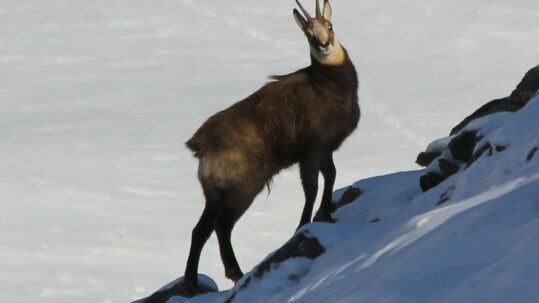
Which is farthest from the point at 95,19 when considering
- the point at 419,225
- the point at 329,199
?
the point at 419,225

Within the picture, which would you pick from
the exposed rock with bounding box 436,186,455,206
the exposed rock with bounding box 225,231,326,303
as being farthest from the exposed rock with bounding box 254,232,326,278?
the exposed rock with bounding box 436,186,455,206

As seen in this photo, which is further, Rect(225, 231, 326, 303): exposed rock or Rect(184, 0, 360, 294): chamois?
Rect(184, 0, 360, 294): chamois

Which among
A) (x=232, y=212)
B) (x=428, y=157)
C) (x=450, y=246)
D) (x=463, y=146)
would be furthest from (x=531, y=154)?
(x=428, y=157)

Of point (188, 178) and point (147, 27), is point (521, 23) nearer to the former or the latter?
point (147, 27)

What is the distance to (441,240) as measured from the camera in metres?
7.61

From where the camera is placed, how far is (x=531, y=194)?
25.6ft

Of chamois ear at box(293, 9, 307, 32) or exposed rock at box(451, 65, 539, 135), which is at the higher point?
chamois ear at box(293, 9, 307, 32)

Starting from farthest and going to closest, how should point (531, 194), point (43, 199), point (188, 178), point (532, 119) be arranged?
1. point (188, 178)
2. point (43, 199)
3. point (532, 119)
4. point (531, 194)

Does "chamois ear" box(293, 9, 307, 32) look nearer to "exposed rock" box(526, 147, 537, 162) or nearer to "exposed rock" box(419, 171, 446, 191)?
"exposed rock" box(419, 171, 446, 191)

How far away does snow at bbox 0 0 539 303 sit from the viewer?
9.62 meters

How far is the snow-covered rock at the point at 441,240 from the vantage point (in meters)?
6.93

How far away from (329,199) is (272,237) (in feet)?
19.6

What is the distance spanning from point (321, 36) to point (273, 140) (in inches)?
30.8

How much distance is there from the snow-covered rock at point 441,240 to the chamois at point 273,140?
1.28 ft
